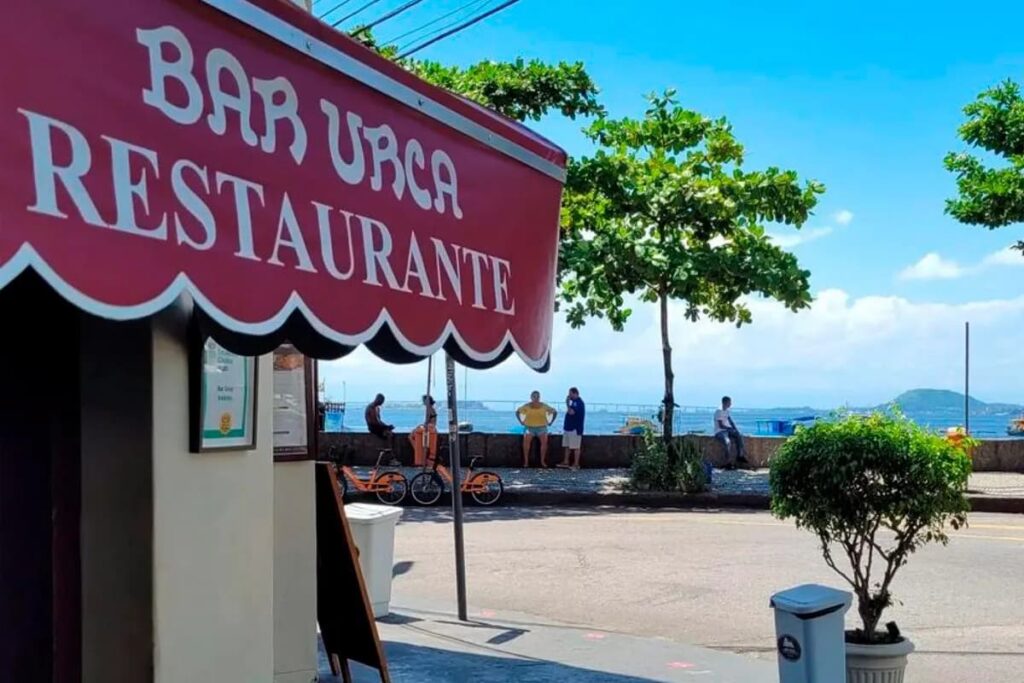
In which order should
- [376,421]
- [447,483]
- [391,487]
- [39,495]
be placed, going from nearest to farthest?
[39,495] < [391,487] < [447,483] < [376,421]

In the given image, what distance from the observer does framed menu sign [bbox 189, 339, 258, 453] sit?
424 cm

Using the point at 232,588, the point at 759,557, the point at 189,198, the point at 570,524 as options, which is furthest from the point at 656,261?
the point at 189,198

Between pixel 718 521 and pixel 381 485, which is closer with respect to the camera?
pixel 718 521

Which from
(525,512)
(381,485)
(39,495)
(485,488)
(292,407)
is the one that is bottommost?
(525,512)

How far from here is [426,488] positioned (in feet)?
53.8

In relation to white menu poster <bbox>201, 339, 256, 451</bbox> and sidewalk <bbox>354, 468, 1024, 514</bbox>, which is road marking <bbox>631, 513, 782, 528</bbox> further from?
white menu poster <bbox>201, 339, 256, 451</bbox>

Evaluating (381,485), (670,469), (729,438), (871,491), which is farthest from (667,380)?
(871,491)

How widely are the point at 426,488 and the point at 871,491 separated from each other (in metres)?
11.4

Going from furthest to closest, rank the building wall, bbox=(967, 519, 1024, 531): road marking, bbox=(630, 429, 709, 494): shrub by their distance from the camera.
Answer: bbox=(630, 429, 709, 494): shrub < bbox=(967, 519, 1024, 531): road marking < the building wall

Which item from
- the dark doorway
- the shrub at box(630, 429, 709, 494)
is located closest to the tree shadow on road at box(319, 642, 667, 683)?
the dark doorway

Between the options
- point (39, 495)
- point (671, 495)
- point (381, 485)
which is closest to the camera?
point (39, 495)

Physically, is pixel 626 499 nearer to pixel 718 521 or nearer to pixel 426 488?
pixel 718 521

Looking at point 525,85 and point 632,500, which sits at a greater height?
point 525,85

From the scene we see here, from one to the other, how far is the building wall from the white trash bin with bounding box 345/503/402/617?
3861mm
